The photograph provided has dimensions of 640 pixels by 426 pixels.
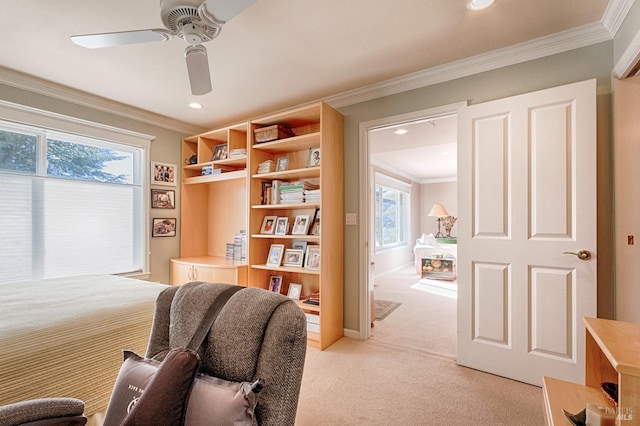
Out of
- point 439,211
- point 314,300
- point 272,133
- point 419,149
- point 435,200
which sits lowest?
point 314,300

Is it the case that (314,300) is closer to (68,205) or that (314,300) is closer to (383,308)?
(383,308)

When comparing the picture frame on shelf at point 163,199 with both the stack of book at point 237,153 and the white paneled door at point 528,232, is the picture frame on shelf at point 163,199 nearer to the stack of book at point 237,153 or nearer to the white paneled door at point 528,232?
the stack of book at point 237,153

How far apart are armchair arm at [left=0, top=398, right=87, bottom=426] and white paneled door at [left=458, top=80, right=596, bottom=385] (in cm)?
245

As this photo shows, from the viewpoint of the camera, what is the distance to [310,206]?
2951 mm

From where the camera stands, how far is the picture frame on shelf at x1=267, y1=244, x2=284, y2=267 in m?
3.23

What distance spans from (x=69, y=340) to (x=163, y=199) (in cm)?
267

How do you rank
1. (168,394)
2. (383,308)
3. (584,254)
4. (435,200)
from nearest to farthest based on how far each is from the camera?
(168,394)
(584,254)
(383,308)
(435,200)

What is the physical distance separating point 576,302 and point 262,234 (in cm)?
275

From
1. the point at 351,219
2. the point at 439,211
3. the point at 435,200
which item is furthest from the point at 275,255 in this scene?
the point at 435,200

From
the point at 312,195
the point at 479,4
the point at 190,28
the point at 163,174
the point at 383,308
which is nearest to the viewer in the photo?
the point at 190,28

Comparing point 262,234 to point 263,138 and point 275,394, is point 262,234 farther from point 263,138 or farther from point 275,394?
point 275,394

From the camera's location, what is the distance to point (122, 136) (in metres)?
3.36

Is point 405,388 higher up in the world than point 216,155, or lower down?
lower down

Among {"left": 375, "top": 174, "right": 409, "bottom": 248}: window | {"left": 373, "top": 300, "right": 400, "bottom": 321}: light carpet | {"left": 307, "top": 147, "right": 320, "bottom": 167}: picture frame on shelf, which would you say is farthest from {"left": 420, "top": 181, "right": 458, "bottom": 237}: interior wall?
{"left": 307, "top": 147, "right": 320, "bottom": 167}: picture frame on shelf
